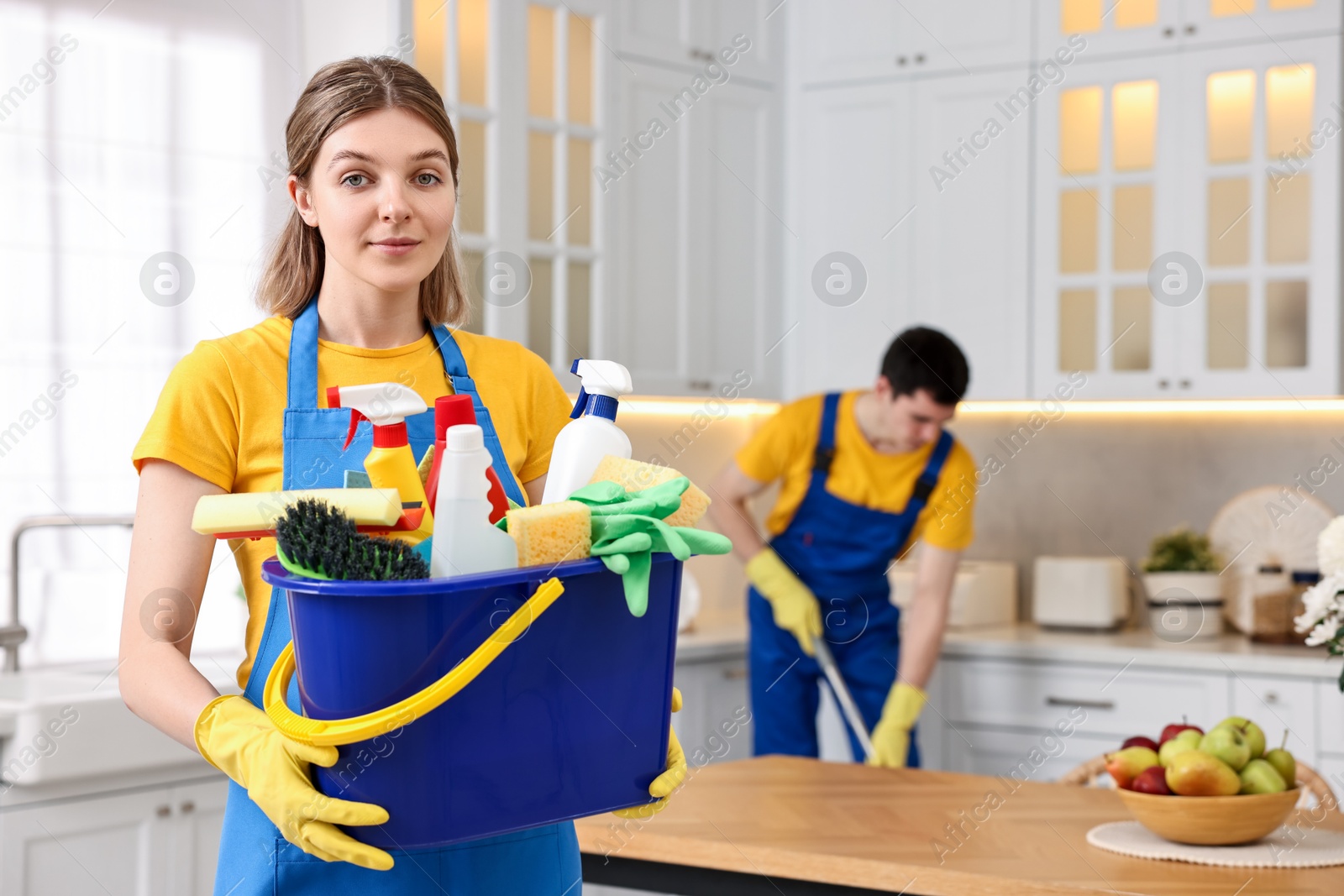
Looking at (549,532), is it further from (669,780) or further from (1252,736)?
(1252,736)

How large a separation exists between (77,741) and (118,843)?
0.22m

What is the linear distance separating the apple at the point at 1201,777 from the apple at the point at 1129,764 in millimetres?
50

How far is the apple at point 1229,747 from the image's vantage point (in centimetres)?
159

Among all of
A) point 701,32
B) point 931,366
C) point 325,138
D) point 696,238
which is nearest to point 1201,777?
point 325,138

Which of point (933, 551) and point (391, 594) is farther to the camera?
point (933, 551)

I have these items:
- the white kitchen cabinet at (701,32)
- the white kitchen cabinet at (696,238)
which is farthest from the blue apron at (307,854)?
the white kitchen cabinet at (701,32)

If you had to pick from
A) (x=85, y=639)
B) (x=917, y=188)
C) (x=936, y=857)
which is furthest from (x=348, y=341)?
(x=917, y=188)

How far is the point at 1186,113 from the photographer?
11.3ft

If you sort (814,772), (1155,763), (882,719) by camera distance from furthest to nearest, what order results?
(882,719) < (814,772) < (1155,763)

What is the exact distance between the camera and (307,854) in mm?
1080

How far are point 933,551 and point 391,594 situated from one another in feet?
8.18

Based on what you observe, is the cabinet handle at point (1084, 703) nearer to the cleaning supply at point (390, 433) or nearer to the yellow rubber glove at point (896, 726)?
the yellow rubber glove at point (896, 726)

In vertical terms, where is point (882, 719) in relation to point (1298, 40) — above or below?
below

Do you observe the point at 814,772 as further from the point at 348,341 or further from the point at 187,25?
the point at 187,25
